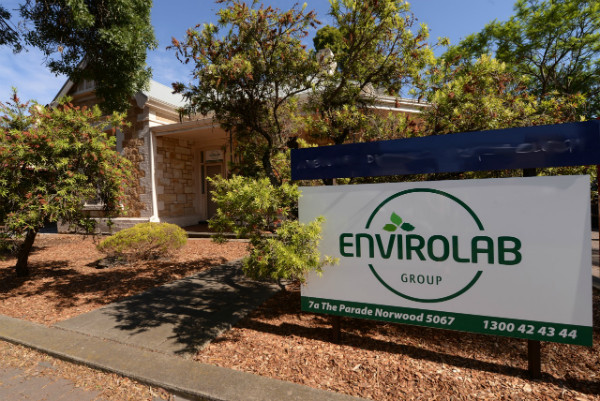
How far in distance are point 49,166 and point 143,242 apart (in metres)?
2.62

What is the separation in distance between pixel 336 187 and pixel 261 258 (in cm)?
103

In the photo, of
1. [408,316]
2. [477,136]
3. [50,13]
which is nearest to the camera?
[477,136]

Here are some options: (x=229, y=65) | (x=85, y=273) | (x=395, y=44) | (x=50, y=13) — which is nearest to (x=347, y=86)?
(x=395, y=44)

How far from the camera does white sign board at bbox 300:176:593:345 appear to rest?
7.77ft

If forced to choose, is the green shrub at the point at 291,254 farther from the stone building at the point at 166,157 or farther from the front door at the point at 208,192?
the front door at the point at 208,192

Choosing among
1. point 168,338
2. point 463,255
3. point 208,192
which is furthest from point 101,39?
point 208,192

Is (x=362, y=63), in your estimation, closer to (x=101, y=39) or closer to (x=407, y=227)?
(x=407, y=227)

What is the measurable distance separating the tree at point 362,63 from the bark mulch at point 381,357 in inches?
106

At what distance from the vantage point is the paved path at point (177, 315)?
11.2 feet

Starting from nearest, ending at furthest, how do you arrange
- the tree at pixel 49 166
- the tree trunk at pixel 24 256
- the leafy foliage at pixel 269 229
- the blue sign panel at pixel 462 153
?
the blue sign panel at pixel 462 153
the leafy foliage at pixel 269 229
the tree at pixel 49 166
the tree trunk at pixel 24 256

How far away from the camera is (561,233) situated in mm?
2377

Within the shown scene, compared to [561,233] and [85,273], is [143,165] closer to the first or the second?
[85,273]

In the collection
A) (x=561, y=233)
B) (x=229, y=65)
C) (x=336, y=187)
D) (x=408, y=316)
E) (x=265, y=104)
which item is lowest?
(x=408, y=316)

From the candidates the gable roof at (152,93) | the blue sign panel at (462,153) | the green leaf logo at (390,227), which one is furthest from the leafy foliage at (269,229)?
the gable roof at (152,93)
